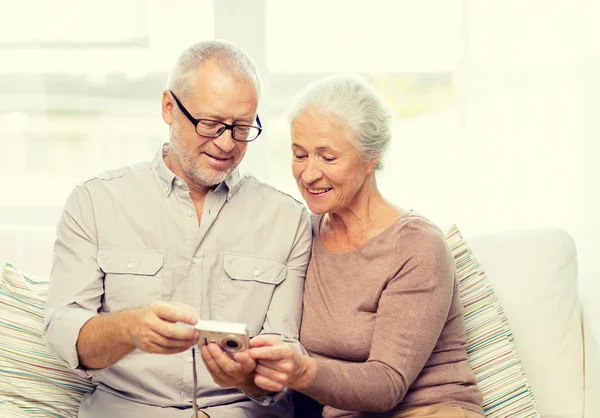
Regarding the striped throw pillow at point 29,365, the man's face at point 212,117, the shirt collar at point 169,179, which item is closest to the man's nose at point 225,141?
the man's face at point 212,117

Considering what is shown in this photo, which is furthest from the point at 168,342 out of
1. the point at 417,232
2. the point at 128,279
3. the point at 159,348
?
the point at 417,232

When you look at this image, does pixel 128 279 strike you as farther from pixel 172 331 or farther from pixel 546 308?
pixel 546 308

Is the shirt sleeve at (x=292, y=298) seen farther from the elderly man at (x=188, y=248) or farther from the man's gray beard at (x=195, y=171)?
the man's gray beard at (x=195, y=171)

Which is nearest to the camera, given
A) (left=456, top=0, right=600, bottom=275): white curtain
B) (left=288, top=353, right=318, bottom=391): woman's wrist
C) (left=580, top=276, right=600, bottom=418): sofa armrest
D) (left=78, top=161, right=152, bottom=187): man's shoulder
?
(left=288, top=353, right=318, bottom=391): woman's wrist

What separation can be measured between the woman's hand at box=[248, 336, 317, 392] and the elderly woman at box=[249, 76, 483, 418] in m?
0.21

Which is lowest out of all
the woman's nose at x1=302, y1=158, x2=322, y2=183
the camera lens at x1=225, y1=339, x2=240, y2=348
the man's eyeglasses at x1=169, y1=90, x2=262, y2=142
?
the camera lens at x1=225, y1=339, x2=240, y2=348

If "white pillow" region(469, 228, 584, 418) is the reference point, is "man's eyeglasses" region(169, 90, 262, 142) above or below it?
above

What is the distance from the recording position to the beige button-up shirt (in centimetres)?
212

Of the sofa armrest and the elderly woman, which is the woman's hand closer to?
the elderly woman

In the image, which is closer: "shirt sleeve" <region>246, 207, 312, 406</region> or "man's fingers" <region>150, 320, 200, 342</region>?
"man's fingers" <region>150, 320, 200, 342</region>

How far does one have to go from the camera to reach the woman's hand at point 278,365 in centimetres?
165

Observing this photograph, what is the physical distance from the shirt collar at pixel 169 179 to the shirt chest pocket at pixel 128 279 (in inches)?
8.2

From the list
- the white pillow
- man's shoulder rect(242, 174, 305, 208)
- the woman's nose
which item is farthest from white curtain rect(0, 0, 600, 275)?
the woman's nose

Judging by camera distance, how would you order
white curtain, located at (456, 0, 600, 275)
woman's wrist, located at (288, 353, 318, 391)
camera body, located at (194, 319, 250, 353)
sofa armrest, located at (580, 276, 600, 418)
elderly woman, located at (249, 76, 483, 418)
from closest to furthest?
camera body, located at (194, 319, 250, 353)
woman's wrist, located at (288, 353, 318, 391)
elderly woman, located at (249, 76, 483, 418)
sofa armrest, located at (580, 276, 600, 418)
white curtain, located at (456, 0, 600, 275)
